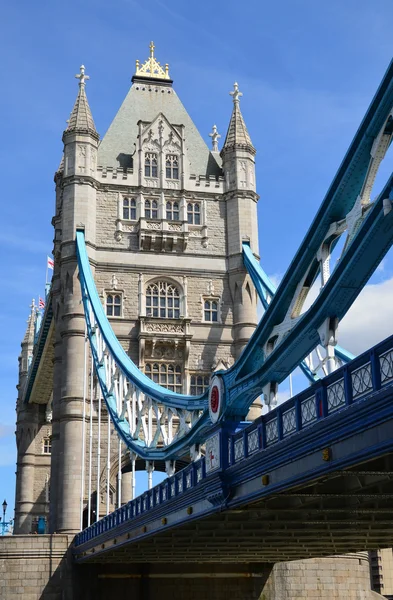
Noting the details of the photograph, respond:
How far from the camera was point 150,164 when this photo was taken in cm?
4444

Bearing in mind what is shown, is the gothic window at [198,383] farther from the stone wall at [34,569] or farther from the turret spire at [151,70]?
the turret spire at [151,70]

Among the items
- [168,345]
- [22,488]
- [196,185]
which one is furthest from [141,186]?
[22,488]

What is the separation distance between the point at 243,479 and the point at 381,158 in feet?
19.8

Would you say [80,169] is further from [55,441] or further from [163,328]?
[55,441]

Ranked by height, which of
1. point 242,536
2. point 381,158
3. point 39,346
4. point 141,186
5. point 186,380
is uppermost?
point 141,186

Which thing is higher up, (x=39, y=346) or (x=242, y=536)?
(x=39, y=346)

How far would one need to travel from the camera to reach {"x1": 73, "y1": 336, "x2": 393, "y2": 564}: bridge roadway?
38.1ft

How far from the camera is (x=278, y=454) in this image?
14336 mm

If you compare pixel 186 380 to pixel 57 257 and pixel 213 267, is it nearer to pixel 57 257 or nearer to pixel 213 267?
pixel 213 267

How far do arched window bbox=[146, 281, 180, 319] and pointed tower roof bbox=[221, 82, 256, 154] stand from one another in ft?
25.5

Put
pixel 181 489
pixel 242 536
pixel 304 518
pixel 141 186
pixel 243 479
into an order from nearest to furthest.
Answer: pixel 243 479 → pixel 304 518 → pixel 181 489 → pixel 242 536 → pixel 141 186

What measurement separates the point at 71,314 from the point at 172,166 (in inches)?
366

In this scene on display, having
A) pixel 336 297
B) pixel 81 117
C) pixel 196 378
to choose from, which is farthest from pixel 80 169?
pixel 336 297

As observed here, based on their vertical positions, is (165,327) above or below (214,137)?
below
